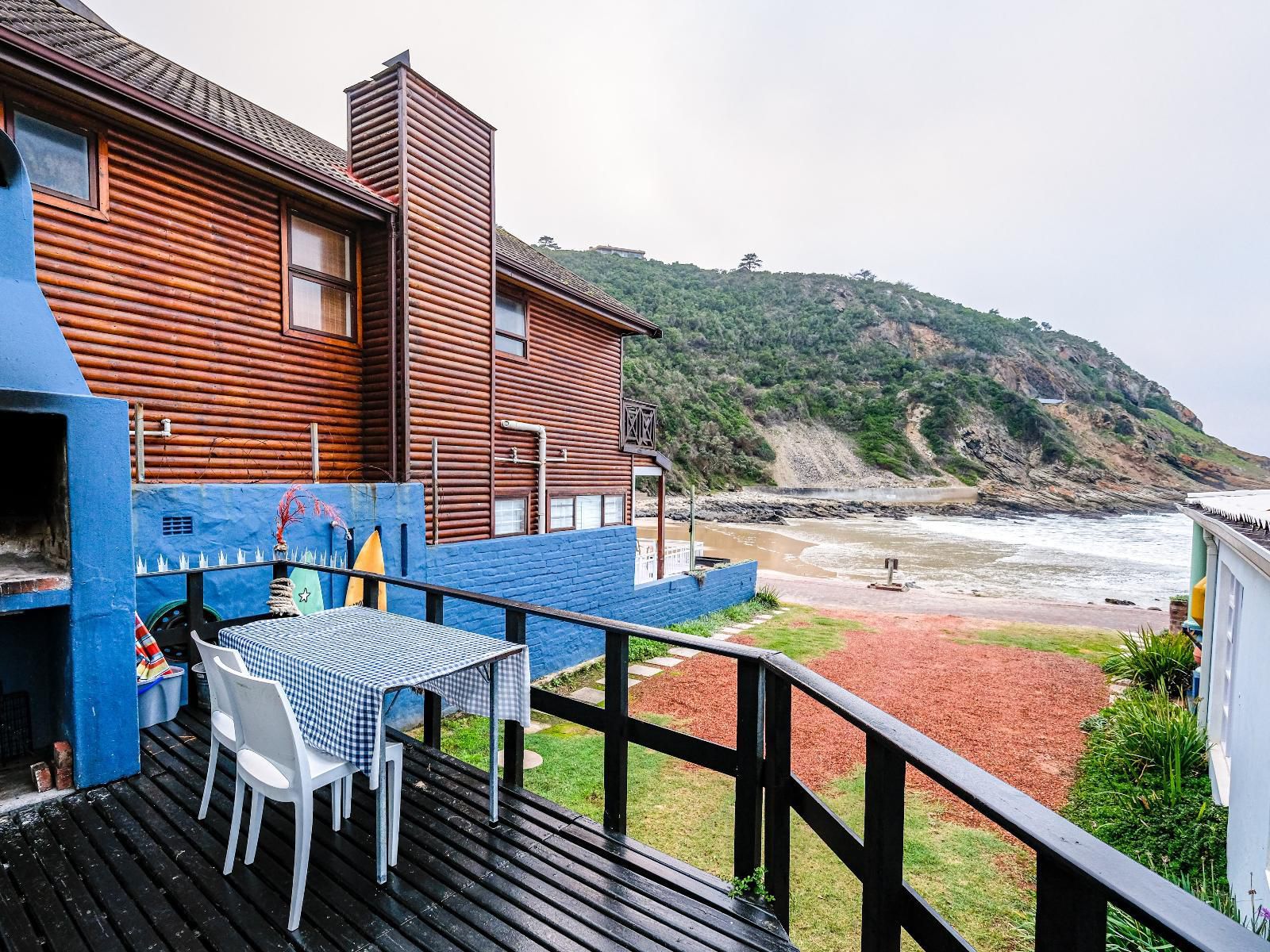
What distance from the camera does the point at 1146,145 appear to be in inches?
1930

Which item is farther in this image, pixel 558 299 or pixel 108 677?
pixel 558 299

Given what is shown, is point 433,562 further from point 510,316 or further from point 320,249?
point 510,316

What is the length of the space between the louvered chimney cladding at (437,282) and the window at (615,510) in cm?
414

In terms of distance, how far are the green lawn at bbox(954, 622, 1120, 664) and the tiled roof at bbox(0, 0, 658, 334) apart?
998cm

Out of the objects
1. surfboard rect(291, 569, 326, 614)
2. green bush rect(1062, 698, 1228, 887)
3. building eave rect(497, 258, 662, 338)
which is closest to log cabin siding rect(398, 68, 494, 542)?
building eave rect(497, 258, 662, 338)

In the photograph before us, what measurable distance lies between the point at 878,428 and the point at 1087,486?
20182 mm

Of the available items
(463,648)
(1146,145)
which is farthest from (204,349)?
(1146,145)

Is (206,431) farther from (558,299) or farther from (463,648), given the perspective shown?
(558,299)

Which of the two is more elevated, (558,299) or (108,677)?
(558,299)

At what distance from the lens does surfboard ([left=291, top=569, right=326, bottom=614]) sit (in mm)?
5590

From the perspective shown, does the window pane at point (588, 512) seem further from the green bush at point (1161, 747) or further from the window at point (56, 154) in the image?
the green bush at point (1161, 747)

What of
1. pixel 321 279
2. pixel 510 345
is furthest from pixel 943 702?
pixel 321 279

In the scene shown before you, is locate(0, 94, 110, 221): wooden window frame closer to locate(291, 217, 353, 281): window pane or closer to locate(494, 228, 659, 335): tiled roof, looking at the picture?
locate(291, 217, 353, 281): window pane

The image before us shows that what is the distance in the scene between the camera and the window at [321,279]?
24.0ft
